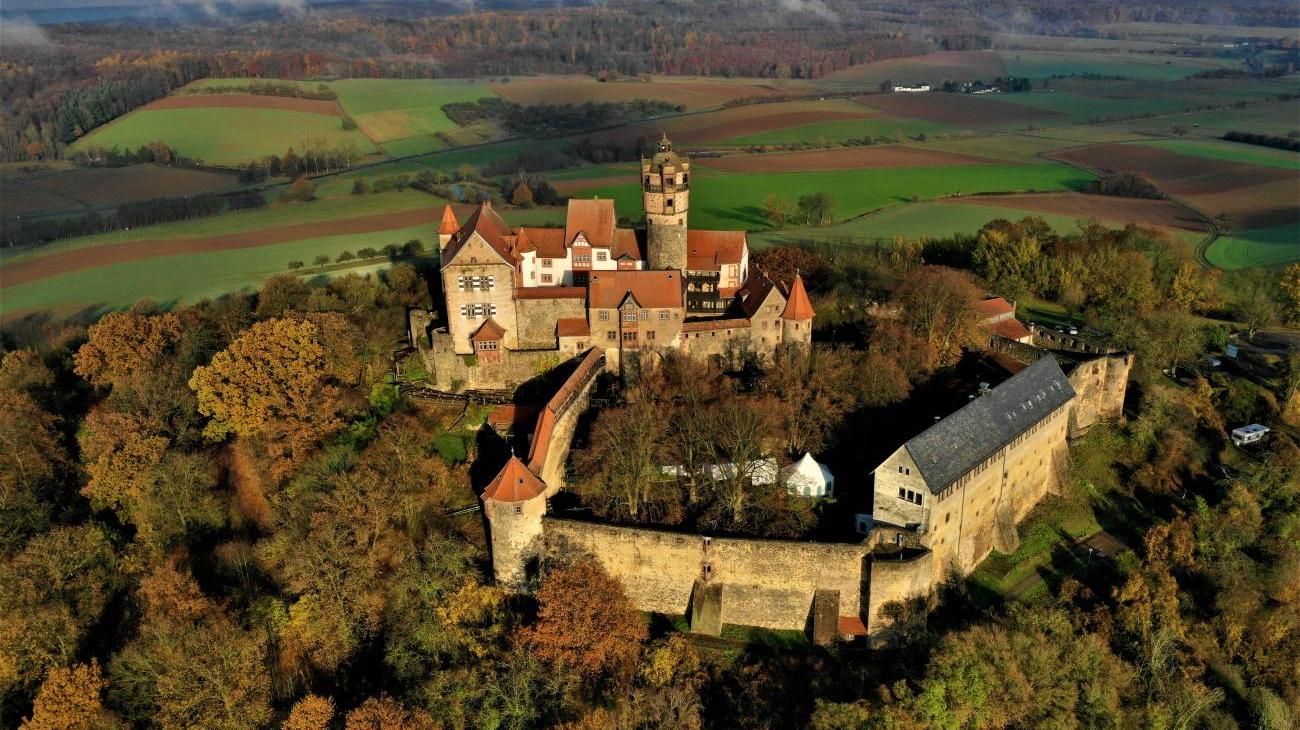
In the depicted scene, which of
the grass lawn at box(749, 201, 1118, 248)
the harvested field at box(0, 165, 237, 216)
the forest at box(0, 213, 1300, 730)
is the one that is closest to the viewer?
the forest at box(0, 213, 1300, 730)

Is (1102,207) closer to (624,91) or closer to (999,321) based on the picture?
(999,321)

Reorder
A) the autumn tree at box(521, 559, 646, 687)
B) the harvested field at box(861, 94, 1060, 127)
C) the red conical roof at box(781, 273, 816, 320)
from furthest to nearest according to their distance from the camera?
the harvested field at box(861, 94, 1060, 127) < the red conical roof at box(781, 273, 816, 320) < the autumn tree at box(521, 559, 646, 687)

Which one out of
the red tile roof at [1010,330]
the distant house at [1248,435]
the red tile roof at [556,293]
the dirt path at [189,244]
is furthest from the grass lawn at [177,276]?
the distant house at [1248,435]

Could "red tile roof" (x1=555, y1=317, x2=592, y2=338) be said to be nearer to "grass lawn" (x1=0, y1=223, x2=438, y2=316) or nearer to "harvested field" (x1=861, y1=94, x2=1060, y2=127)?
"grass lawn" (x1=0, y1=223, x2=438, y2=316)

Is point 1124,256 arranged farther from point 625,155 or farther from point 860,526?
point 625,155

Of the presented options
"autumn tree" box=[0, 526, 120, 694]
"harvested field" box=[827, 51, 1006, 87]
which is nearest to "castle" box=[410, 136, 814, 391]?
"autumn tree" box=[0, 526, 120, 694]
